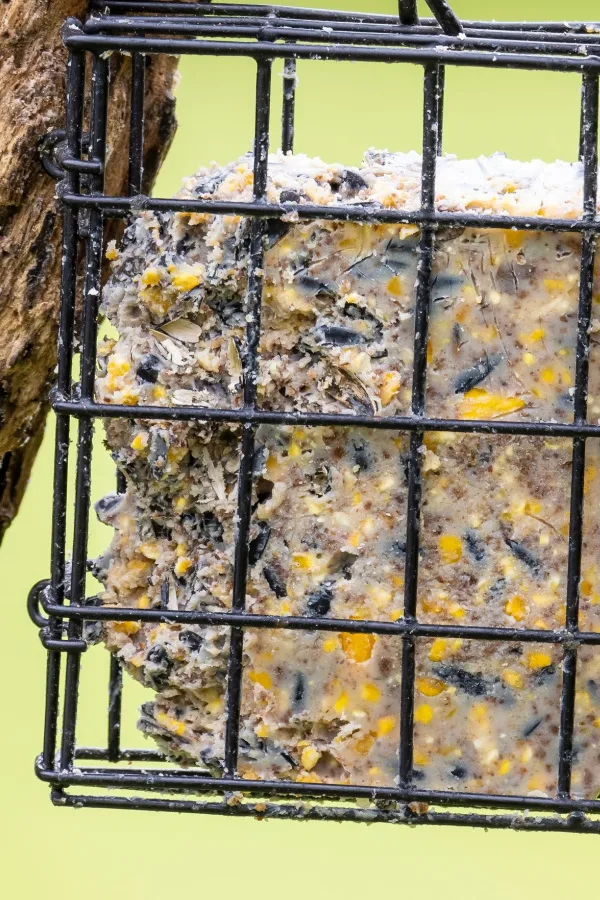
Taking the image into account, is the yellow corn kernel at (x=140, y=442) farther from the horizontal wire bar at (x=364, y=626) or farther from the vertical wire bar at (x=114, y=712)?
the vertical wire bar at (x=114, y=712)

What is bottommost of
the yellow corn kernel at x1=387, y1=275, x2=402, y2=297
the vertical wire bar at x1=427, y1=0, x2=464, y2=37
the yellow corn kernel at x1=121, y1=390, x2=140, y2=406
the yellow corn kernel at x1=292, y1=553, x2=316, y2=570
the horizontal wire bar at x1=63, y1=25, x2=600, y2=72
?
the yellow corn kernel at x1=292, y1=553, x2=316, y2=570

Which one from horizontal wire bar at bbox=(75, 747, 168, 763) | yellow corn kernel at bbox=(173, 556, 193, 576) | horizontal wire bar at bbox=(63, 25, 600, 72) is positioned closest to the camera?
horizontal wire bar at bbox=(63, 25, 600, 72)

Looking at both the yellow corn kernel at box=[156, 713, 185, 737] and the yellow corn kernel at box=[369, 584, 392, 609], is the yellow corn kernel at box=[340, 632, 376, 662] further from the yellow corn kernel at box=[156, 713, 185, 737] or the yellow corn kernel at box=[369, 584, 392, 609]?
the yellow corn kernel at box=[156, 713, 185, 737]

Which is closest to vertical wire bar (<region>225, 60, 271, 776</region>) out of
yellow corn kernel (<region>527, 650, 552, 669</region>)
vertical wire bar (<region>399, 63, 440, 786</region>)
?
vertical wire bar (<region>399, 63, 440, 786</region>)

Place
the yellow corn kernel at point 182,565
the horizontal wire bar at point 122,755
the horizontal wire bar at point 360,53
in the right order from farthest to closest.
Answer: the horizontal wire bar at point 122,755, the yellow corn kernel at point 182,565, the horizontal wire bar at point 360,53

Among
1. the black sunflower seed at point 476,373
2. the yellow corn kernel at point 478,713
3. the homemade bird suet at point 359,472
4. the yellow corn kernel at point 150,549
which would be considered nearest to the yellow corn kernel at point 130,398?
the homemade bird suet at point 359,472

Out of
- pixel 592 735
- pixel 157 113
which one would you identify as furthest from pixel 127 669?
pixel 157 113

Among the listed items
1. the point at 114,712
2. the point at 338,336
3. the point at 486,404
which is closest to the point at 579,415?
the point at 486,404
